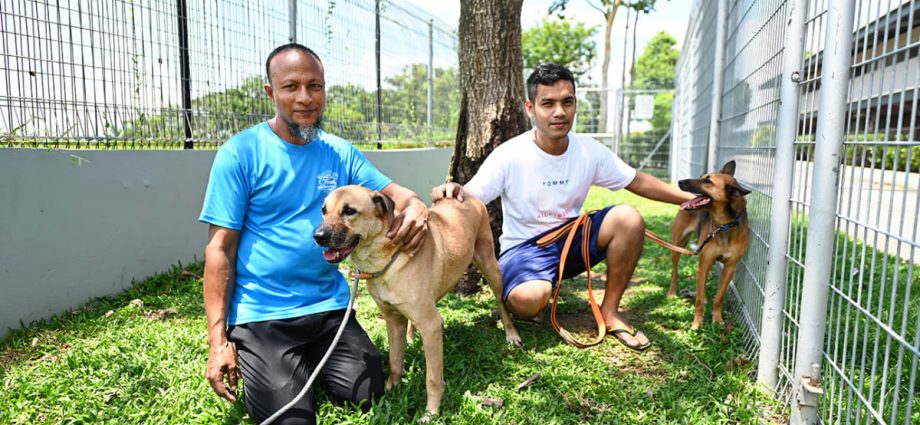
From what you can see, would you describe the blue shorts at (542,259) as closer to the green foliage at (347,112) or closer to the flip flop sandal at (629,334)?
the flip flop sandal at (629,334)

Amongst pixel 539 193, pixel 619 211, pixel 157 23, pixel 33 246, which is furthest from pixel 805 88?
pixel 157 23

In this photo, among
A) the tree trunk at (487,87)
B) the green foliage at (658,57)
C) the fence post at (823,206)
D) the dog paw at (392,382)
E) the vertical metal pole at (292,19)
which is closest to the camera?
the fence post at (823,206)

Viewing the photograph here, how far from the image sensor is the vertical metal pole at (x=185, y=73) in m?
5.55

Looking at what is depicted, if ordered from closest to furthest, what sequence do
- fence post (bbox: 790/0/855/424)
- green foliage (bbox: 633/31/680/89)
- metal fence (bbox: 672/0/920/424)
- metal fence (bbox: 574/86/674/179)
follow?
metal fence (bbox: 672/0/920/424) → fence post (bbox: 790/0/855/424) → metal fence (bbox: 574/86/674/179) → green foliage (bbox: 633/31/680/89)

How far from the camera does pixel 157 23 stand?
529 centimetres

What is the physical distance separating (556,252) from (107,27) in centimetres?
430

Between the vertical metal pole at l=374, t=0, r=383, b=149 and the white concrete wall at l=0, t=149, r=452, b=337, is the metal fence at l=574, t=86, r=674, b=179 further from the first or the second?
the white concrete wall at l=0, t=149, r=452, b=337

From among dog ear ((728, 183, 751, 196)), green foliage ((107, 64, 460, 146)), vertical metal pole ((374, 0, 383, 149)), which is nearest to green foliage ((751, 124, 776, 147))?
dog ear ((728, 183, 751, 196))

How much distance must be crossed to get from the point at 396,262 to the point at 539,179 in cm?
156

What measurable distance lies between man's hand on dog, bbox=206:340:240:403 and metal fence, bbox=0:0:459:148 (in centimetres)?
261

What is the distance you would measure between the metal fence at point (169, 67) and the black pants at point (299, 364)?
2593mm


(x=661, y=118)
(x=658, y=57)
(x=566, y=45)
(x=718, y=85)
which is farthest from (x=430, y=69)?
(x=658, y=57)

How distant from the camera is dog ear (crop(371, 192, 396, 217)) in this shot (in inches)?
113

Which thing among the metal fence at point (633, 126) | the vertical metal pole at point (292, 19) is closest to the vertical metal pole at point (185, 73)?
the vertical metal pole at point (292, 19)
